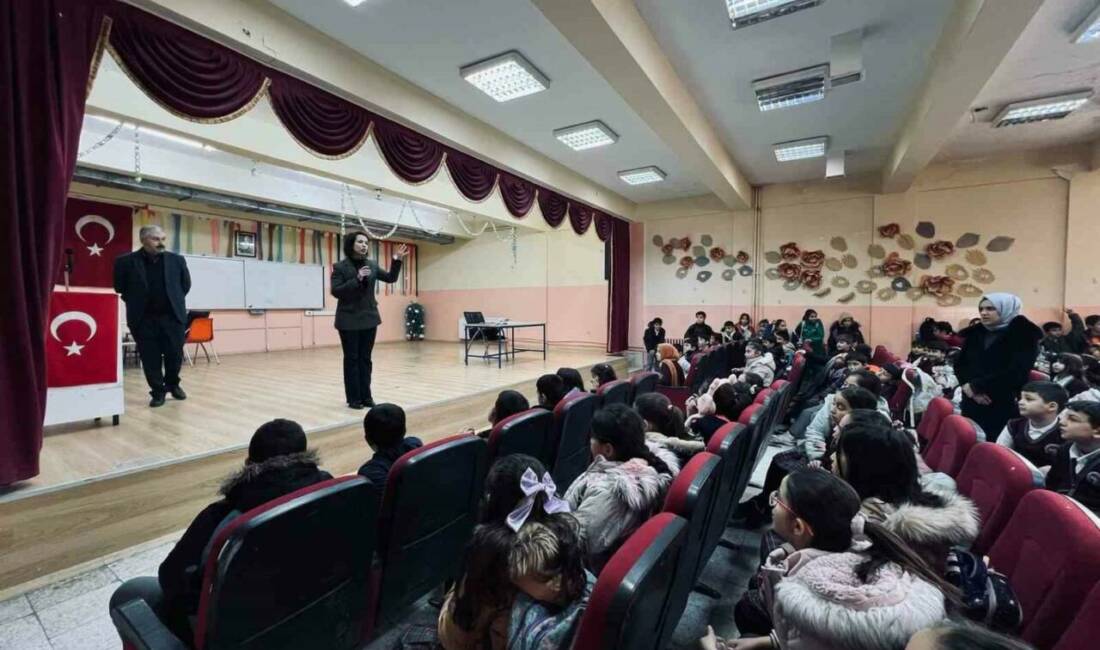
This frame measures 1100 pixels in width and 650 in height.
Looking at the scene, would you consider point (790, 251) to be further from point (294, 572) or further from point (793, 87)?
point (294, 572)

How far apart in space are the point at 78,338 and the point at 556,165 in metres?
5.08

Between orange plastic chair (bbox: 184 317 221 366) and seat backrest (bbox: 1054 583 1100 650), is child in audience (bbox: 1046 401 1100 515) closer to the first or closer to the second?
seat backrest (bbox: 1054 583 1100 650)

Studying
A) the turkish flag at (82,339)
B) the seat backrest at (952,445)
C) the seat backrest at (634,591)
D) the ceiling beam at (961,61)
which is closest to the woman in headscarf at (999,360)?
the seat backrest at (952,445)

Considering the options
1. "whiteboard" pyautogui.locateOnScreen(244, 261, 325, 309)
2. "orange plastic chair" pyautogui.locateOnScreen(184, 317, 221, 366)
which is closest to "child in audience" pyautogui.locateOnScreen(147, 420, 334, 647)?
"orange plastic chair" pyautogui.locateOnScreen(184, 317, 221, 366)

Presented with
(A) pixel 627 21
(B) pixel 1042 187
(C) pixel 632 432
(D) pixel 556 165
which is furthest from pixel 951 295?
(C) pixel 632 432

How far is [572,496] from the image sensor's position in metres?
1.38

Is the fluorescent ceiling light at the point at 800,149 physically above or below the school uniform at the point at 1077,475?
above

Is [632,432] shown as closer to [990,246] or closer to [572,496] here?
[572,496]

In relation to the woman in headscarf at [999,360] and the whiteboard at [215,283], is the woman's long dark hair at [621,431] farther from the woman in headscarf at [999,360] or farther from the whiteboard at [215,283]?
the whiteboard at [215,283]

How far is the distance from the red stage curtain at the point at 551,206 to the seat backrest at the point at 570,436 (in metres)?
4.22

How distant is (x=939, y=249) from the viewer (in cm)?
647

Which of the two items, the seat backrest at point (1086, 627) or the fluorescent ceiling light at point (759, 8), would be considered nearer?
the seat backrest at point (1086, 627)

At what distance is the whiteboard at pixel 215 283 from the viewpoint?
8.22m

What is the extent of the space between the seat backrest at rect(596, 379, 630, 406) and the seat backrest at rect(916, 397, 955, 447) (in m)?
1.47
